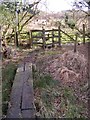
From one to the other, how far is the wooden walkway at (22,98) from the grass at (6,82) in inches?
7.5

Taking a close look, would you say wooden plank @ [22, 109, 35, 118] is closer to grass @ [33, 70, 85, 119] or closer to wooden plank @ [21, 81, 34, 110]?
wooden plank @ [21, 81, 34, 110]

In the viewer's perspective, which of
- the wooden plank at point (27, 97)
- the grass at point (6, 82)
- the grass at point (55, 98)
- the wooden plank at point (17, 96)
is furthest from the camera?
the grass at point (55, 98)

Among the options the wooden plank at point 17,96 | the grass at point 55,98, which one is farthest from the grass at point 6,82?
the grass at point 55,98

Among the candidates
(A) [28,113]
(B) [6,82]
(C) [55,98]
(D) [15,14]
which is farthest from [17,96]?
(D) [15,14]

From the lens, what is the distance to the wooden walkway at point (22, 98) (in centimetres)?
432

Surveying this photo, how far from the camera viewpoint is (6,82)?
6.64 metres

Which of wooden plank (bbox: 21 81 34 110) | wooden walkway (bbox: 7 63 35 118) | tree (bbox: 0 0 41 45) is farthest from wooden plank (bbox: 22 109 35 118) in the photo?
tree (bbox: 0 0 41 45)

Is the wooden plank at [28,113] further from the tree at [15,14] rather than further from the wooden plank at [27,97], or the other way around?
the tree at [15,14]

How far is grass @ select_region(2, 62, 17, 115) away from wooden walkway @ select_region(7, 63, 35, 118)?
0.19m

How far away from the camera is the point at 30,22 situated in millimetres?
15172

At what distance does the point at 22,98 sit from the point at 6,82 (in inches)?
68.3

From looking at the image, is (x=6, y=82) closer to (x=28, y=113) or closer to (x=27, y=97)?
(x=27, y=97)

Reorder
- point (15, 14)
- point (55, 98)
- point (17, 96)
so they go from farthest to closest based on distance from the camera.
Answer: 1. point (15, 14)
2. point (55, 98)
3. point (17, 96)

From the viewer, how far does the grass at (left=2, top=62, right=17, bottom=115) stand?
5.08 meters
